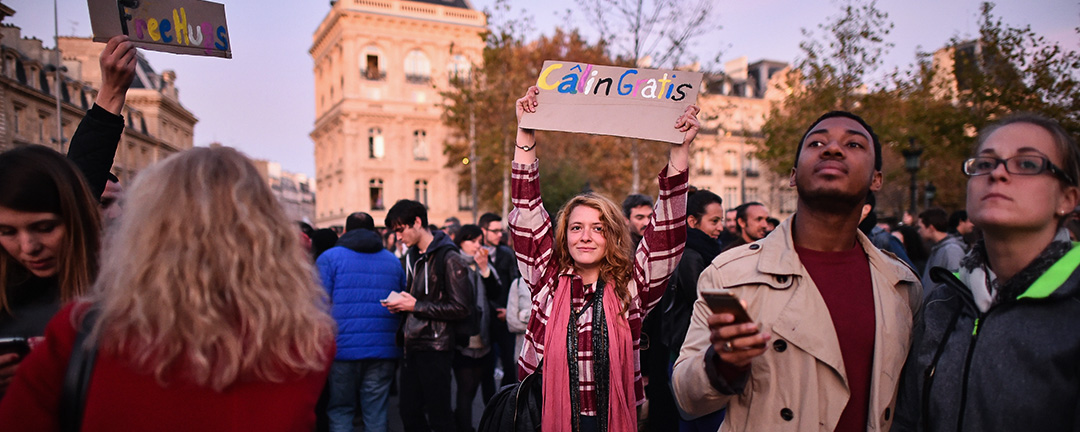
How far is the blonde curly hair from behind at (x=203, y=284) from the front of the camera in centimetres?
151

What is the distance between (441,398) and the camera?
5559 millimetres

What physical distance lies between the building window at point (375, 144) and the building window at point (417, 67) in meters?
4.44

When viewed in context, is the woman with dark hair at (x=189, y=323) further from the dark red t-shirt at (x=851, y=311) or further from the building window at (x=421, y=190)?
the building window at (x=421, y=190)

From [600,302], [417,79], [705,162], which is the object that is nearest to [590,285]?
[600,302]

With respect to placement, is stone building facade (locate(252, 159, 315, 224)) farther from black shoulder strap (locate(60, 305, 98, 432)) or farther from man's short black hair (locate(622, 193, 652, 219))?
black shoulder strap (locate(60, 305, 98, 432))

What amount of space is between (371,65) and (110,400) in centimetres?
4846

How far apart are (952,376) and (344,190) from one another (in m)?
48.1

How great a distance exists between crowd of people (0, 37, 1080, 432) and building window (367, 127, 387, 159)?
1780 inches

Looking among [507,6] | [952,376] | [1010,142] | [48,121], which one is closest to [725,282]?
[952,376]

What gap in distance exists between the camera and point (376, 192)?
48.1m

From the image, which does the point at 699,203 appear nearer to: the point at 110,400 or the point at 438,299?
the point at 438,299

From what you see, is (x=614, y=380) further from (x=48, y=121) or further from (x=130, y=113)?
(x=130, y=113)

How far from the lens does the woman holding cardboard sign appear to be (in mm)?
3139

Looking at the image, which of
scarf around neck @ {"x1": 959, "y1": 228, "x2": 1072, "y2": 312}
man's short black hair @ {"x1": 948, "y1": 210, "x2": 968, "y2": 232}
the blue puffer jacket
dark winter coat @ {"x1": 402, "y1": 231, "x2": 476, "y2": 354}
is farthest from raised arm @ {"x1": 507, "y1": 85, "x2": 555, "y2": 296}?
man's short black hair @ {"x1": 948, "y1": 210, "x2": 968, "y2": 232}
